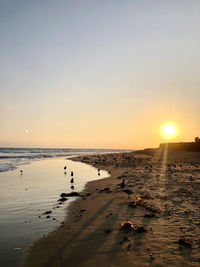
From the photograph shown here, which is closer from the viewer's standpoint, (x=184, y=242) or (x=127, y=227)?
(x=184, y=242)

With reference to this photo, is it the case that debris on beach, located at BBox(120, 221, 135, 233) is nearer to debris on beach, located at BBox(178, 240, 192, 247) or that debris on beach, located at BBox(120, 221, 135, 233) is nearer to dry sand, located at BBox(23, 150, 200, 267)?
dry sand, located at BBox(23, 150, 200, 267)

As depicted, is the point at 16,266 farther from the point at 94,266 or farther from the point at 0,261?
the point at 94,266

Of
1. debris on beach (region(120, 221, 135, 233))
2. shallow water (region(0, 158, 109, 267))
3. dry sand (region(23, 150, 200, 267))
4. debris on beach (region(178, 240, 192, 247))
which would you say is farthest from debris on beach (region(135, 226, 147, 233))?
shallow water (region(0, 158, 109, 267))

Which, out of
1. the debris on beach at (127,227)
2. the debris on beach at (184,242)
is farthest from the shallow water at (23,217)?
the debris on beach at (184,242)

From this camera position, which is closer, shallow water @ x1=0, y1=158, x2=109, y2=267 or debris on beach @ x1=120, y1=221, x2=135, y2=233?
shallow water @ x1=0, y1=158, x2=109, y2=267

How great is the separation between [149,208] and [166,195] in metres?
3.73

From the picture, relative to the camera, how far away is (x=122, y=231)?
8.24 m

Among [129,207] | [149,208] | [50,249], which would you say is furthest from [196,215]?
[50,249]

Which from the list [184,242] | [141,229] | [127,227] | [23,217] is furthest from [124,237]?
[23,217]

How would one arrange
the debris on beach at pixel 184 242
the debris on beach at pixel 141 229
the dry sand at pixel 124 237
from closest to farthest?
the dry sand at pixel 124 237 → the debris on beach at pixel 184 242 → the debris on beach at pixel 141 229

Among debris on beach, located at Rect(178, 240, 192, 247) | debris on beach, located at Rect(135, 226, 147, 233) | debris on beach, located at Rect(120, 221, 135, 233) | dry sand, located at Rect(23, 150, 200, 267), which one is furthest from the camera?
debris on beach, located at Rect(120, 221, 135, 233)

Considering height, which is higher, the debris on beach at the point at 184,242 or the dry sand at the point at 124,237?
the debris on beach at the point at 184,242

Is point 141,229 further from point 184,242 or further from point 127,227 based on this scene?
point 184,242

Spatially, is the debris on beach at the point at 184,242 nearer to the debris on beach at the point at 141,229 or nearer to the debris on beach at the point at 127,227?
the debris on beach at the point at 141,229
